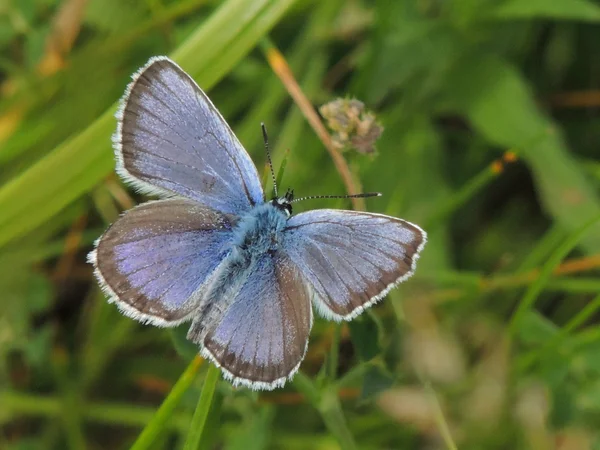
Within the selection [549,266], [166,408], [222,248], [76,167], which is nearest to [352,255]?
[222,248]

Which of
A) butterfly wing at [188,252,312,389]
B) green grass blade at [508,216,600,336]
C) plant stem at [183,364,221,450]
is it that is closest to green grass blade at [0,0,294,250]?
butterfly wing at [188,252,312,389]

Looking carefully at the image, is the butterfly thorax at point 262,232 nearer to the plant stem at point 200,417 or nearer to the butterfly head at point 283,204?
the butterfly head at point 283,204

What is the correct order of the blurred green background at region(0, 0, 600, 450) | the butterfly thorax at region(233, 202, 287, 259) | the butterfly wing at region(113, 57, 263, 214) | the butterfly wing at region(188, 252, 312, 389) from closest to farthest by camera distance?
1. the butterfly wing at region(188, 252, 312, 389)
2. the butterfly wing at region(113, 57, 263, 214)
3. the butterfly thorax at region(233, 202, 287, 259)
4. the blurred green background at region(0, 0, 600, 450)

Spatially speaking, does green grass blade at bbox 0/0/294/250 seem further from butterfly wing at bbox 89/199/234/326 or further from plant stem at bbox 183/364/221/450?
plant stem at bbox 183/364/221/450

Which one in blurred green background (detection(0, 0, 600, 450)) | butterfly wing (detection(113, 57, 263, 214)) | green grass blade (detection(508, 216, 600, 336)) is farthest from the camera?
blurred green background (detection(0, 0, 600, 450))

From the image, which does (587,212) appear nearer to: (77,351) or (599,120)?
(599,120)

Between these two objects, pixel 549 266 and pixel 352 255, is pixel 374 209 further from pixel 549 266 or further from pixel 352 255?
pixel 352 255

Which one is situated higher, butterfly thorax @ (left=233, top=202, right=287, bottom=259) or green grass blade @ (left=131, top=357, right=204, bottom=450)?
butterfly thorax @ (left=233, top=202, right=287, bottom=259)

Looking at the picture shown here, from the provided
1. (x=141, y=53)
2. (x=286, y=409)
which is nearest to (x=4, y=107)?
(x=141, y=53)
